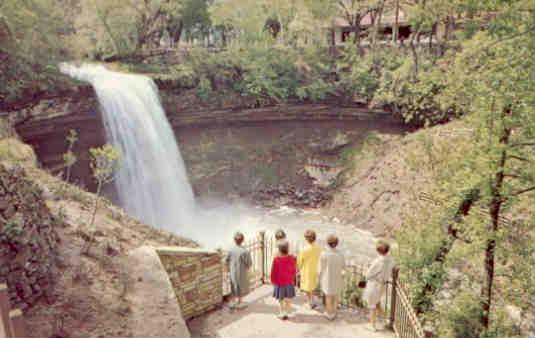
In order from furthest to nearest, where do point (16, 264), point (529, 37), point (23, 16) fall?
point (23, 16)
point (529, 37)
point (16, 264)

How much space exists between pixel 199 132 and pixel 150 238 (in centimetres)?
1639

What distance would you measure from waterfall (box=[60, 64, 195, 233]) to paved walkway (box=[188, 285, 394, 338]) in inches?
459

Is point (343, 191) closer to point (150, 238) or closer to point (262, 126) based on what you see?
point (262, 126)

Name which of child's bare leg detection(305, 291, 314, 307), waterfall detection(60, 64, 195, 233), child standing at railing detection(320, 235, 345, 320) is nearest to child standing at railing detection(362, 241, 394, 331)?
child standing at railing detection(320, 235, 345, 320)

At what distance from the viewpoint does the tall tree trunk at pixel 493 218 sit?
7.22 m

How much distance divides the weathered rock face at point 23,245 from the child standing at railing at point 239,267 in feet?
9.51

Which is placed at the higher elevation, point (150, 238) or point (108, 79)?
point (108, 79)

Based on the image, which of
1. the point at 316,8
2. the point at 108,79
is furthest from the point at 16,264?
the point at 316,8

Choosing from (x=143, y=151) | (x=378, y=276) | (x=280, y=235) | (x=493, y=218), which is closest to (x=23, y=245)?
(x=280, y=235)

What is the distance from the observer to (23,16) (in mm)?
15945

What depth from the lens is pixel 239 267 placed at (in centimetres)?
746

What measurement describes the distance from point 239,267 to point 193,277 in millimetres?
1000

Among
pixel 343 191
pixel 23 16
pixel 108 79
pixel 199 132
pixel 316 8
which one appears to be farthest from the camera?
pixel 316 8

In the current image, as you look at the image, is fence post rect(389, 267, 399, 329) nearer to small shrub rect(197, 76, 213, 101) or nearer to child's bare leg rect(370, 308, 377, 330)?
child's bare leg rect(370, 308, 377, 330)
